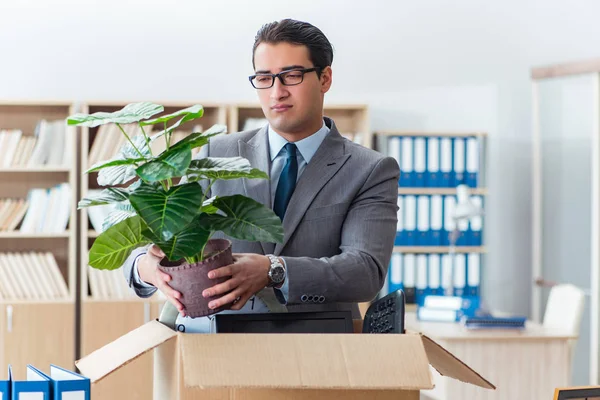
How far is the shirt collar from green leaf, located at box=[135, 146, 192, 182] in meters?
A: 0.61

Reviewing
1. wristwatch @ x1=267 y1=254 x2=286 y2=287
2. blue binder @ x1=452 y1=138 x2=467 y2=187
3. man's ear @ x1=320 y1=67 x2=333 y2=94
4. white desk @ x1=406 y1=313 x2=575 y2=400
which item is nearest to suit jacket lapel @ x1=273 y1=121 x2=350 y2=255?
man's ear @ x1=320 y1=67 x2=333 y2=94

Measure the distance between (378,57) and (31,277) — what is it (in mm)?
2514

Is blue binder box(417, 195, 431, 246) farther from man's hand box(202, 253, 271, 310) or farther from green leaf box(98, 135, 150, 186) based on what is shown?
green leaf box(98, 135, 150, 186)

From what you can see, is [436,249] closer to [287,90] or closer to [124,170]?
[287,90]

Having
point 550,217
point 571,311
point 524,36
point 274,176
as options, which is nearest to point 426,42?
point 524,36

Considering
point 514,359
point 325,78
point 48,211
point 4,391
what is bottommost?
point 514,359

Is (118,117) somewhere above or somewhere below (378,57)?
below

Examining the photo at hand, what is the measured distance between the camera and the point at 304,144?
5.95 ft

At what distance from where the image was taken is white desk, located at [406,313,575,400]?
3994 mm

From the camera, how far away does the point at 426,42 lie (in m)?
5.55

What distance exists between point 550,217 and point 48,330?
3.21 metres

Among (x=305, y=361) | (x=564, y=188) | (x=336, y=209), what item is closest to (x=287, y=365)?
(x=305, y=361)

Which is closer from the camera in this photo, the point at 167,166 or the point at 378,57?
the point at 167,166

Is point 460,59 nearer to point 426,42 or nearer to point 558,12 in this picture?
point 426,42
